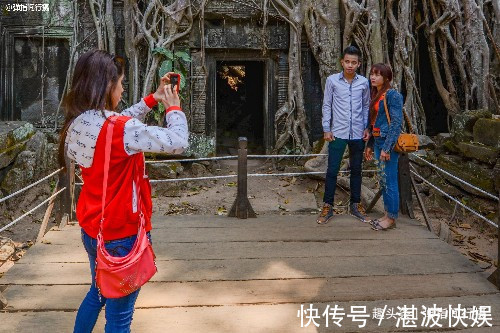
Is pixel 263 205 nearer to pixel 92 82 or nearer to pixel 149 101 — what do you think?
pixel 149 101

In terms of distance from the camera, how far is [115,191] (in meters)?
1.88

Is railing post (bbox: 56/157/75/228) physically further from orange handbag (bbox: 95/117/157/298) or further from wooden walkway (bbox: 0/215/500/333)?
orange handbag (bbox: 95/117/157/298)

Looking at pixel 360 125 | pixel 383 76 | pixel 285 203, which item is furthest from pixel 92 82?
pixel 285 203

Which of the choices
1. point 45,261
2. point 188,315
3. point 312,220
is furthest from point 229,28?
point 188,315

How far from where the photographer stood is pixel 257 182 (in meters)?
7.64

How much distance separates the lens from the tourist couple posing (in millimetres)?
3850

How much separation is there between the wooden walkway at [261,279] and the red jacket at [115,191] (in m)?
0.86

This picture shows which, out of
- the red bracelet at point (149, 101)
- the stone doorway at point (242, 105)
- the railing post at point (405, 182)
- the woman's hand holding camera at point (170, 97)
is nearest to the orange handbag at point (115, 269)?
the woman's hand holding camera at point (170, 97)

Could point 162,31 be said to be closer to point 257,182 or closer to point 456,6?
point 257,182

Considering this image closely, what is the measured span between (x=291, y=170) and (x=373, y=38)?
87.6 inches

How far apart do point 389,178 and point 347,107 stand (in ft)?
2.15

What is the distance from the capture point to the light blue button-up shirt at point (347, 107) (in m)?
4.11

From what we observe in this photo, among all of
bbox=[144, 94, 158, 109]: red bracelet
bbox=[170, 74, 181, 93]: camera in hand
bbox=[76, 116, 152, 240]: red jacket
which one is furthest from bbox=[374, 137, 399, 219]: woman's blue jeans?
bbox=[76, 116, 152, 240]: red jacket

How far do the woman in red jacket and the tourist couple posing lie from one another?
90.9 inches
